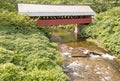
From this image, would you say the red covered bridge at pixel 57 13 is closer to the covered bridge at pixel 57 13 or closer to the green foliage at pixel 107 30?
the covered bridge at pixel 57 13

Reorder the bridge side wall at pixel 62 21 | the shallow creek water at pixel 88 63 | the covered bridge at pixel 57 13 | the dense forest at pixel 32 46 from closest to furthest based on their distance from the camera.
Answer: the dense forest at pixel 32 46
the shallow creek water at pixel 88 63
the covered bridge at pixel 57 13
the bridge side wall at pixel 62 21

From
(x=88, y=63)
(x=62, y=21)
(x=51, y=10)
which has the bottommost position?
(x=88, y=63)

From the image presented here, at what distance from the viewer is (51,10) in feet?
135

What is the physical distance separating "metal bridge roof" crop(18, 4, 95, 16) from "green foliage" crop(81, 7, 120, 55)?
11.1 ft

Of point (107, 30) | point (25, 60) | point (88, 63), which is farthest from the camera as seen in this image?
point (107, 30)

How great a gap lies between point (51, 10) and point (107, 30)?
11589 millimetres

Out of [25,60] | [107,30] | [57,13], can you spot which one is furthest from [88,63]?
[57,13]

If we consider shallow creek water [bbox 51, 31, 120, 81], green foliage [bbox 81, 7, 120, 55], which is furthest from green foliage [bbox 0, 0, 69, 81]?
green foliage [bbox 81, 7, 120, 55]

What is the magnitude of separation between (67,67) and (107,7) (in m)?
30.8

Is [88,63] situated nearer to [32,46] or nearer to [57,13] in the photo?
[32,46]

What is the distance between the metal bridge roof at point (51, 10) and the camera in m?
38.8

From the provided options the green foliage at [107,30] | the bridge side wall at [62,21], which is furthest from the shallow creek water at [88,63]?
the bridge side wall at [62,21]

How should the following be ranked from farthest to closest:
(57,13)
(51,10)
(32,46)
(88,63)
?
(51,10) < (57,13) < (88,63) < (32,46)

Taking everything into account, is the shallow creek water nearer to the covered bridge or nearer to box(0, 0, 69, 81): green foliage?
box(0, 0, 69, 81): green foliage
